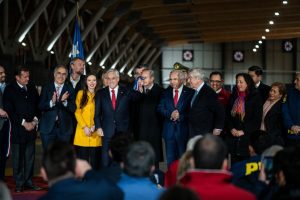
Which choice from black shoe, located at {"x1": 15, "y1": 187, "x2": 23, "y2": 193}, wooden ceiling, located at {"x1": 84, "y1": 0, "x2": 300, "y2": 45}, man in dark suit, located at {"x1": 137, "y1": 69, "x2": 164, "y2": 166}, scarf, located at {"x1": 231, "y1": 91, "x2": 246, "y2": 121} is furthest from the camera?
wooden ceiling, located at {"x1": 84, "y1": 0, "x2": 300, "y2": 45}

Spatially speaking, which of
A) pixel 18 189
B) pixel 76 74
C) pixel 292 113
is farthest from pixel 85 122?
pixel 292 113

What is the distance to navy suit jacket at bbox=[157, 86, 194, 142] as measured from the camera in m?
9.92

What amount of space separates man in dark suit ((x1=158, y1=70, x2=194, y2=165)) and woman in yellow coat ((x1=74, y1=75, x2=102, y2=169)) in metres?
1.12

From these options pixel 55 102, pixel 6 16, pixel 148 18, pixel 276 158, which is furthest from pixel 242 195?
pixel 148 18

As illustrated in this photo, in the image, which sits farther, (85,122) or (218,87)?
(218,87)

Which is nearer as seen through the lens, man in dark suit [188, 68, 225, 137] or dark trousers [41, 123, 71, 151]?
dark trousers [41, 123, 71, 151]

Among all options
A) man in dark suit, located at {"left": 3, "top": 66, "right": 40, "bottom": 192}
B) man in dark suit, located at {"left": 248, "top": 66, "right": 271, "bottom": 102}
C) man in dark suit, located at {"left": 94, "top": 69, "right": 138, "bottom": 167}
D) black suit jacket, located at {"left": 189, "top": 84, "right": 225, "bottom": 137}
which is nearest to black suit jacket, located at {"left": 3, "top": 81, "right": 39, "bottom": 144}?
man in dark suit, located at {"left": 3, "top": 66, "right": 40, "bottom": 192}

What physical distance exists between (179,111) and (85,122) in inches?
60.2

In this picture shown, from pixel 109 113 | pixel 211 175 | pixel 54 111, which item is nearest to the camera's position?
pixel 211 175

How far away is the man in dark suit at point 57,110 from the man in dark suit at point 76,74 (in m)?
0.20

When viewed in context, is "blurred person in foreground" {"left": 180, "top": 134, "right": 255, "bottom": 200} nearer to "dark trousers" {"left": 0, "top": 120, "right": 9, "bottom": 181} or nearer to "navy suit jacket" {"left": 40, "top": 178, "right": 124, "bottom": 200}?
"navy suit jacket" {"left": 40, "top": 178, "right": 124, "bottom": 200}

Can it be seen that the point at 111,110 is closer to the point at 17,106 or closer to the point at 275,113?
the point at 17,106

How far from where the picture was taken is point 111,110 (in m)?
9.80

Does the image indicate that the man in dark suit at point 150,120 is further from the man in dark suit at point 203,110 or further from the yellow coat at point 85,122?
the yellow coat at point 85,122
